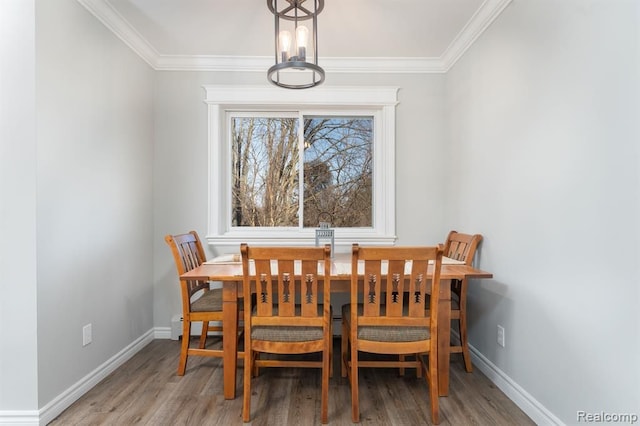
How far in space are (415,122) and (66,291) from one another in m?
2.95

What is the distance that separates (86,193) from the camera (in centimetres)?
213

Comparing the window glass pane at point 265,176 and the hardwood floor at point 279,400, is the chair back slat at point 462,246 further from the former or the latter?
the window glass pane at point 265,176

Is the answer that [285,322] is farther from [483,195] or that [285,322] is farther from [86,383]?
[483,195]

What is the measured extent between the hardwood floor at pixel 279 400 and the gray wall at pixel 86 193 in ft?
0.83

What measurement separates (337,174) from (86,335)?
2.31 metres

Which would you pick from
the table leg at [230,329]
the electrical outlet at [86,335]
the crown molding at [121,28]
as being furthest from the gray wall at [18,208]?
the table leg at [230,329]

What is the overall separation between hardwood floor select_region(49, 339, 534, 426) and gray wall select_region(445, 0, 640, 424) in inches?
11.5

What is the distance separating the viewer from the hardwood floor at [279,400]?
5.94 ft

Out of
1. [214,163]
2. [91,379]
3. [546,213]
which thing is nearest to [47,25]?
[214,163]

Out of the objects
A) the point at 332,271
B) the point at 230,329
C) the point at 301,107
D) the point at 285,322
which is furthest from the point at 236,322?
the point at 301,107

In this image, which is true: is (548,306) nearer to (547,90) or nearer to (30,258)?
(547,90)

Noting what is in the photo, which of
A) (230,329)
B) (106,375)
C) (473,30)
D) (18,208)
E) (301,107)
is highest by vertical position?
(473,30)

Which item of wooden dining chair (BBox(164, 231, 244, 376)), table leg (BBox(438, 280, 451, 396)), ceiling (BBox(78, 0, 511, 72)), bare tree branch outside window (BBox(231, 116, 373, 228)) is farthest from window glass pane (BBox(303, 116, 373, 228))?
table leg (BBox(438, 280, 451, 396))

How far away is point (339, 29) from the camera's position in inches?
99.6
